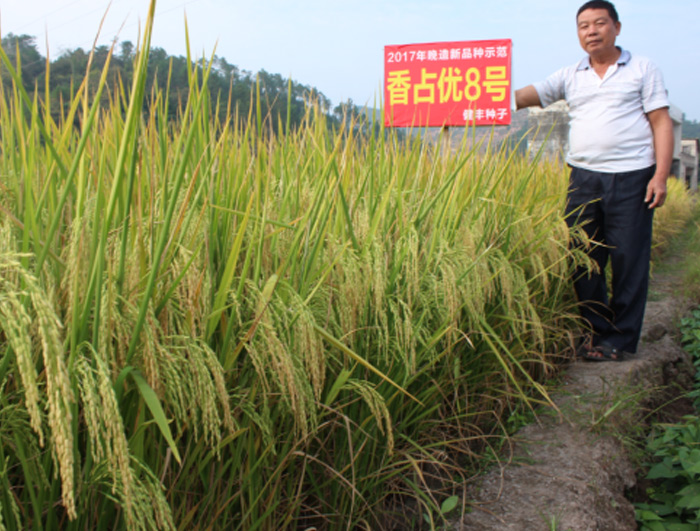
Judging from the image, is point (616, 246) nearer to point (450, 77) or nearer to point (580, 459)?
point (580, 459)

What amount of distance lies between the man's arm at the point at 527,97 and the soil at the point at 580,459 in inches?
55.1

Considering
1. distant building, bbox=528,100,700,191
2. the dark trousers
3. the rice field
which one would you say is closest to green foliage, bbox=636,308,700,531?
the rice field

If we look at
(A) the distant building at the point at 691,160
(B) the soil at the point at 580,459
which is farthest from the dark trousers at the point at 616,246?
(A) the distant building at the point at 691,160

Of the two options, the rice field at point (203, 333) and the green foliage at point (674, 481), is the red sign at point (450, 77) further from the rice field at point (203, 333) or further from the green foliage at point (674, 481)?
the rice field at point (203, 333)

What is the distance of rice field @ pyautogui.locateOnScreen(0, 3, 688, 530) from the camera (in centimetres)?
77

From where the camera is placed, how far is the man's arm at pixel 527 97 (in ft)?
10.3

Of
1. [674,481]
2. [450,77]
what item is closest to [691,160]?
[450,77]

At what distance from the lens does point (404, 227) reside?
1.71 meters

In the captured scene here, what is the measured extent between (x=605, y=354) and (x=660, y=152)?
102 cm

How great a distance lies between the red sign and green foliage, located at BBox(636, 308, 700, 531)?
15.6 ft

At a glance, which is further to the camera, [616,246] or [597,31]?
[616,246]

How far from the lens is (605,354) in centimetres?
294

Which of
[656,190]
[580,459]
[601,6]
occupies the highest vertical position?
[601,6]

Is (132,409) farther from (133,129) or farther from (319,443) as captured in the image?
(319,443)
